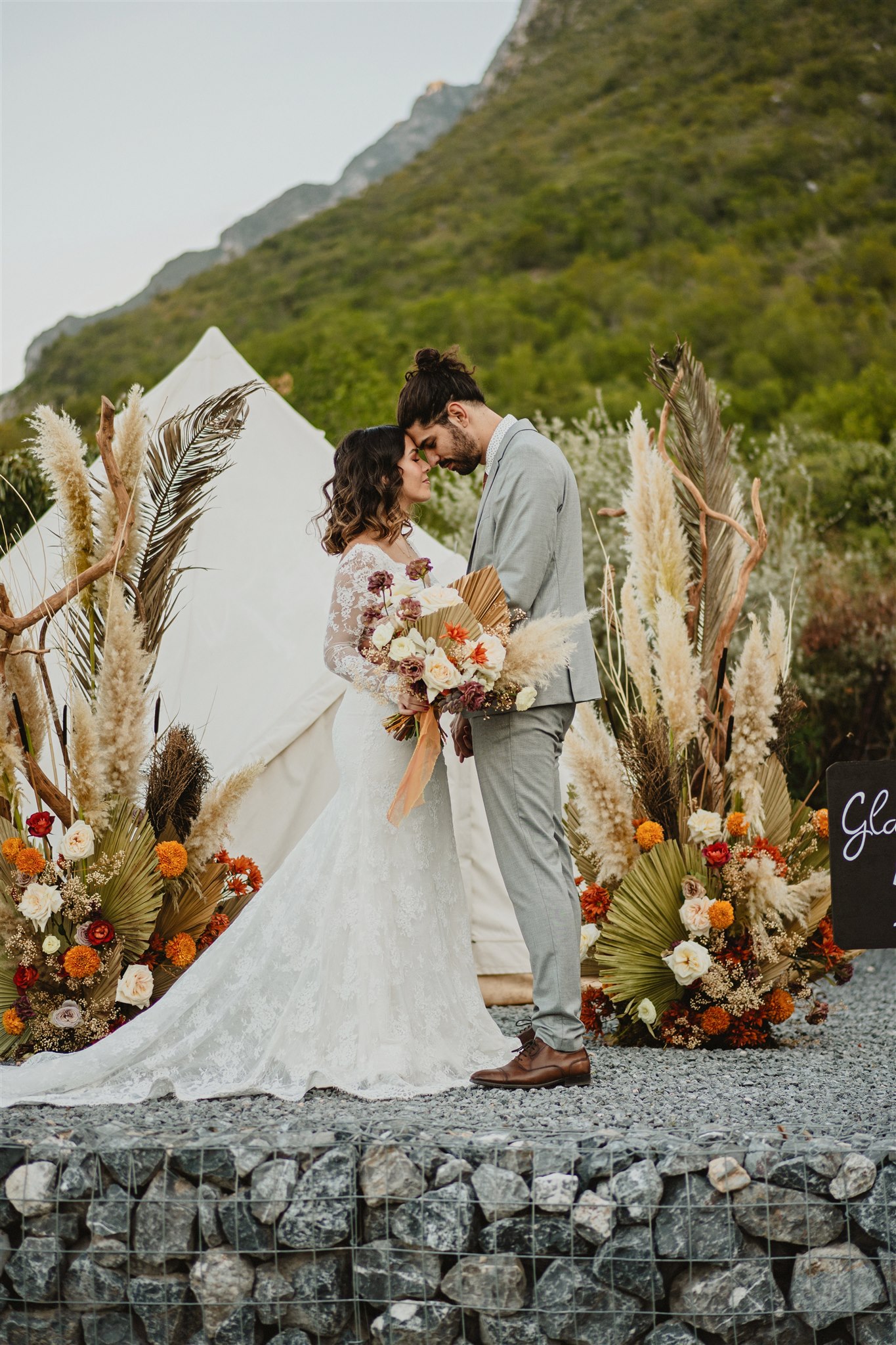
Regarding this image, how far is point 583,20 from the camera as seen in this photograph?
3725 centimetres

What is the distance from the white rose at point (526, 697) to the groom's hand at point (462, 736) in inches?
13.5

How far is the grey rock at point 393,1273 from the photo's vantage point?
7.27 ft

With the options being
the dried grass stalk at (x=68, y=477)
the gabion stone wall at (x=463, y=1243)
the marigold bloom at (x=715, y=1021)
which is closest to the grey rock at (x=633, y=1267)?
the gabion stone wall at (x=463, y=1243)

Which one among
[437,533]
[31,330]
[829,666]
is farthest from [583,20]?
[829,666]

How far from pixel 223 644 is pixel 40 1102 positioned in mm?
2429

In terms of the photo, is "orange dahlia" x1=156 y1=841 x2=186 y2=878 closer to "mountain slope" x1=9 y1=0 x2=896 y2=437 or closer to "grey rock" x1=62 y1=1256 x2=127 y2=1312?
"grey rock" x1=62 y1=1256 x2=127 y2=1312

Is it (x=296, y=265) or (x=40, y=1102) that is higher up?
(x=296, y=265)

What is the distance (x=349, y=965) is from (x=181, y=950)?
66 centimetres

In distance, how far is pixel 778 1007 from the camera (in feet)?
11.7

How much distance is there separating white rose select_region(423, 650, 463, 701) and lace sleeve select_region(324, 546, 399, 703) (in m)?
0.31

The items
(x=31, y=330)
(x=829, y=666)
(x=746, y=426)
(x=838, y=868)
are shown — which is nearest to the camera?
(x=838, y=868)

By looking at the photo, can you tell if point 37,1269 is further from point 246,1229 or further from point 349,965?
point 349,965

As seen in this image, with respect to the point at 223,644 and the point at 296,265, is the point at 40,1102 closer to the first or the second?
the point at 223,644

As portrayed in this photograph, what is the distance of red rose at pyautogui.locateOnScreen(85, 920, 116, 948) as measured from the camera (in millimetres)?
3250
